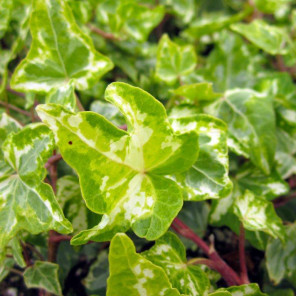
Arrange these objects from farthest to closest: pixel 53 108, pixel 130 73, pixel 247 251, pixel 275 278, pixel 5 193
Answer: pixel 130 73, pixel 247 251, pixel 275 278, pixel 5 193, pixel 53 108

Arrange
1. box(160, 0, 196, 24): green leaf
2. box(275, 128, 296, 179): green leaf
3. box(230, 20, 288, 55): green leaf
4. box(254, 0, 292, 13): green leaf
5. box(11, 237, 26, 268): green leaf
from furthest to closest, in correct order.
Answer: box(160, 0, 196, 24): green leaf
box(254, 0, 292, 13): green leaf
box(230, 20, 288, 55): green leaf
box(275, 128, 296, 179): green leaf
box(11, 237, 26, 268): green leaf

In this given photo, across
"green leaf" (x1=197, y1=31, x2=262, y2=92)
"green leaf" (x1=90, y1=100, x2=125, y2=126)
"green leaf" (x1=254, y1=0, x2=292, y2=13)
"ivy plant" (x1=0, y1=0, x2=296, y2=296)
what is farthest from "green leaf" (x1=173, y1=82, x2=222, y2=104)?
"green leaf" (x1=254, y1=0, x2=292, y2=13)

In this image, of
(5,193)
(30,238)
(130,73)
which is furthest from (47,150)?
(130,73)

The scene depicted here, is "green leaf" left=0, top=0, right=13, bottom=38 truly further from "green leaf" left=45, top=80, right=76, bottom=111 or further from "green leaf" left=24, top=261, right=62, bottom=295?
"green leaf" left=24, top=261, right=62, bottom=295

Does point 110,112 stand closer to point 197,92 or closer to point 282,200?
point 197,92

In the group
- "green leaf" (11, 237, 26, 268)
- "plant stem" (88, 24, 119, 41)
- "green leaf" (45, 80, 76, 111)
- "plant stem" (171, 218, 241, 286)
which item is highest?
"green leaf" (45, 80, 76, 111)

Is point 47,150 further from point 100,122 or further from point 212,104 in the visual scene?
point 212,104

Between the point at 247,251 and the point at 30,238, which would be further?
the point at 247,251
